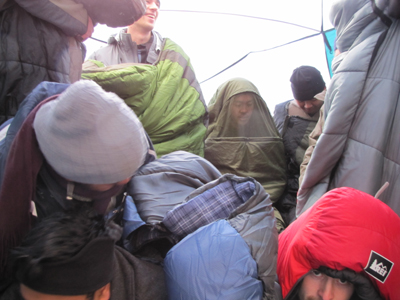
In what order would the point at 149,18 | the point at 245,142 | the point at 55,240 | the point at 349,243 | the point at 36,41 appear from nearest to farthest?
the point at 55,240 < the point at 349,243 < the point at 36,41 < the point at 149,18 < the point at 245,142

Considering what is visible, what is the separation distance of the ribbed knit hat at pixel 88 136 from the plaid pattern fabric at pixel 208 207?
8.3 inches

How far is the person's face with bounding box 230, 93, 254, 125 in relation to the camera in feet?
7.60

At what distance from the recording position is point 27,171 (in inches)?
28.0

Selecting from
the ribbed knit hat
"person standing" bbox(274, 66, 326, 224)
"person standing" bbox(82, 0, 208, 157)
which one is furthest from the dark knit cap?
the ribbed knit hat

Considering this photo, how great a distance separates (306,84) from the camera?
2314 mm

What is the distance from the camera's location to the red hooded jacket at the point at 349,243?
38.2 inches

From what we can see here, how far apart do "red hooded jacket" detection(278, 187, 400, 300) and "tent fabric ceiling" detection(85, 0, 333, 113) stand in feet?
8.28

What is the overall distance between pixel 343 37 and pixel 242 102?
853mm

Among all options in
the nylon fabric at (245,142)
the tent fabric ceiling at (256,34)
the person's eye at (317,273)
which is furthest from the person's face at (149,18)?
the person's eye at (317,273)

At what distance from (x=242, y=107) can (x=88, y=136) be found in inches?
69.2

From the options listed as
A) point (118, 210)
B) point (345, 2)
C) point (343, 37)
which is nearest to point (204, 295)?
point (118, 210)

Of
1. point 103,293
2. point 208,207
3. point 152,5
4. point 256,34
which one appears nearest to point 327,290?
point 208,207

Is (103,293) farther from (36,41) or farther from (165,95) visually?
(165,95)

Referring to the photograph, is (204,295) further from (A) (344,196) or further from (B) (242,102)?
(B) (242,102)
